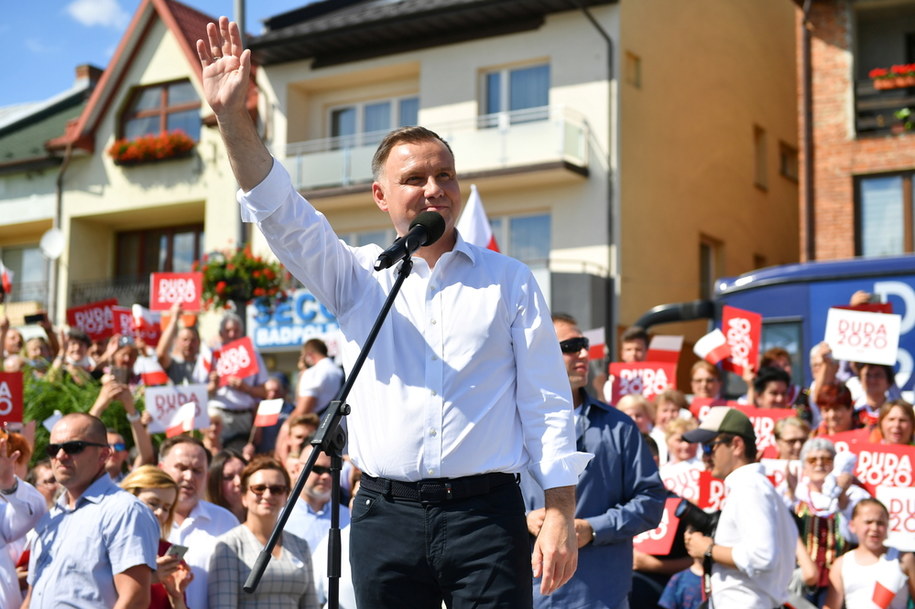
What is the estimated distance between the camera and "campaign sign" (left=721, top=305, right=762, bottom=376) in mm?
11742

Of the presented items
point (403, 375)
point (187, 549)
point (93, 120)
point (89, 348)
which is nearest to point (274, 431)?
point (89, 348)

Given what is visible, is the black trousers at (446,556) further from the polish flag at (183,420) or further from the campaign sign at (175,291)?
the campaign sign at (175,291)

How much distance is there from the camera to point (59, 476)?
6699mm

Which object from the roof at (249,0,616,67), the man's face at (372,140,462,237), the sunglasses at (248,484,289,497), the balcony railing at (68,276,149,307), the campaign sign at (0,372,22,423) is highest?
the roof at (249,0,616,67)

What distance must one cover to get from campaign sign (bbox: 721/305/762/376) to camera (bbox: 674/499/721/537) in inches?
154

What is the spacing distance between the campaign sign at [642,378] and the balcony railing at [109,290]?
2066 cm

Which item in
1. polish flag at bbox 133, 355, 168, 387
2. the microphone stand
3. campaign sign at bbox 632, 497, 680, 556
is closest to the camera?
the microphone stand

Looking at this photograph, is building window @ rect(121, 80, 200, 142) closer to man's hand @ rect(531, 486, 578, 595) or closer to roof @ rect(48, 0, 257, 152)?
roof @ rect(48, 0, 257, 152)

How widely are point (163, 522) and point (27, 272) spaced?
2726 cm

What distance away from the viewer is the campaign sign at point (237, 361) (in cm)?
1228

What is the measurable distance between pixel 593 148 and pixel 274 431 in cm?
1357

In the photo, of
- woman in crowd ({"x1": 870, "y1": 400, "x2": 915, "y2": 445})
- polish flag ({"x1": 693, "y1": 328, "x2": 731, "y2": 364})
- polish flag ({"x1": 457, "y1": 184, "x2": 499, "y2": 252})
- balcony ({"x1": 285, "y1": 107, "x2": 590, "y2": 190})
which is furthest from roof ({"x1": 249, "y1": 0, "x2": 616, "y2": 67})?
woman in crowd ({"x1": 870, "y1": 400, "x2": 915, "y2": 445})

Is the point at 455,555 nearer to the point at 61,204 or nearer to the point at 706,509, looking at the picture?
the point at 706,509

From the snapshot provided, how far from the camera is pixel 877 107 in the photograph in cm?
2148
